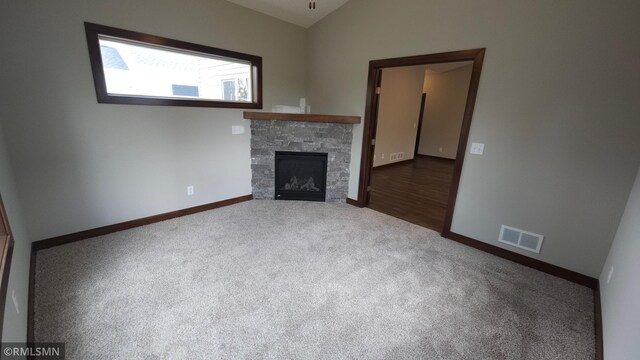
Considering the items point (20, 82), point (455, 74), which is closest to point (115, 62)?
point (20, 82)

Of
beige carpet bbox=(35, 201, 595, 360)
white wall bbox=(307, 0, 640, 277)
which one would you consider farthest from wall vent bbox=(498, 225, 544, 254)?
beige carpet bbox=(35, 201, 595, 360)

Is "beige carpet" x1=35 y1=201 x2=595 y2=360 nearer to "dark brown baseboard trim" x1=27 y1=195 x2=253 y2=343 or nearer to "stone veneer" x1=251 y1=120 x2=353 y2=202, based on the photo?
"dark brown baseboard trim" x1=27 y1=195 x2=253 y2=343

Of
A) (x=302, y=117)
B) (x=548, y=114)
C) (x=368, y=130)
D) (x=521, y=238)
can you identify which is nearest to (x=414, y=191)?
(x=368, y=130)

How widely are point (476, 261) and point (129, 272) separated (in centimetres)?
320

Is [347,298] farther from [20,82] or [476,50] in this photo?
[20,82]

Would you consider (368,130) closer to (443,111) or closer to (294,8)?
(294,8)

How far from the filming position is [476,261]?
→ 2.56m

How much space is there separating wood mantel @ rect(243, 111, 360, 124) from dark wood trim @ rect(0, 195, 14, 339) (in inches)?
99.0

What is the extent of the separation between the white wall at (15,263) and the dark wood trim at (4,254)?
52 millimetres

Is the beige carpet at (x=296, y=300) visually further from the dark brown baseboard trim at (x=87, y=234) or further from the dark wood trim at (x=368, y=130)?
the dark wood trim at (x=368, y=130)

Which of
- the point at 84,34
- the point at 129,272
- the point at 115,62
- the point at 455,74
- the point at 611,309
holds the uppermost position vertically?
the point at 455,74

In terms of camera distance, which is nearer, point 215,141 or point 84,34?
point 84,34

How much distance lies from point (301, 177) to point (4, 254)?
308 cm

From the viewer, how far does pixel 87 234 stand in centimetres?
269
